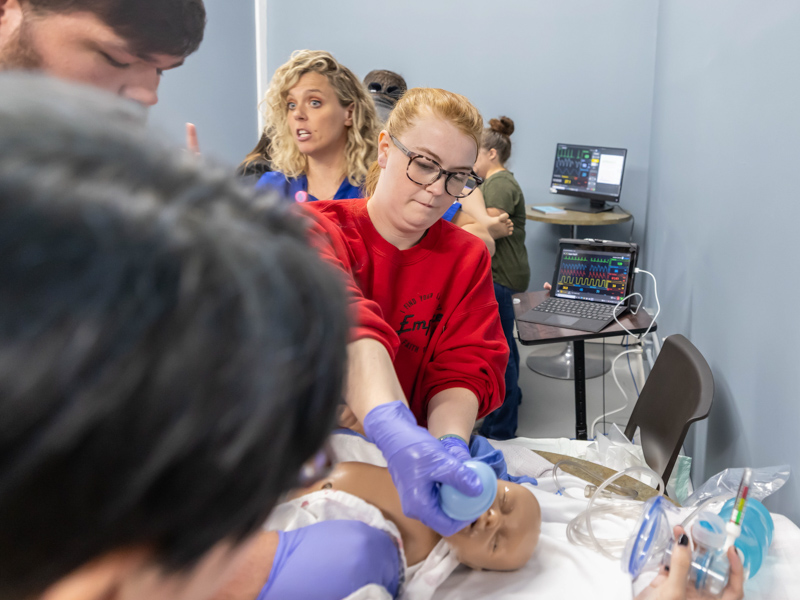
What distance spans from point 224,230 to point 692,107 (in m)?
2.74

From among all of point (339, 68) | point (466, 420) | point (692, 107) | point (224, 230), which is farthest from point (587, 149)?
point (224, 230)

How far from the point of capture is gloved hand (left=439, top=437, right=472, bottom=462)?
3.51 feet

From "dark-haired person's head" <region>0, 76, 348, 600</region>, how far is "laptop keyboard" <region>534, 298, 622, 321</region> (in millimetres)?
2229

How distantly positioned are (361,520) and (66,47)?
1.01 m

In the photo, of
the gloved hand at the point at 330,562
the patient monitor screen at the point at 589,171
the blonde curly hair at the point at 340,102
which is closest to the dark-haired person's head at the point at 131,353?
the gloved hand at the point at 330,562

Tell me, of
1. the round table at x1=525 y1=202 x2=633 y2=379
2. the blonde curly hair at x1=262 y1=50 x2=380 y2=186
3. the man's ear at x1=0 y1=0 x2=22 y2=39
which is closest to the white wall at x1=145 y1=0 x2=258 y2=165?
the blonde curly hair at x1=262 y1=50 x2=380 y2=186

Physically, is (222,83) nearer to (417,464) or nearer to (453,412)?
(453,412)

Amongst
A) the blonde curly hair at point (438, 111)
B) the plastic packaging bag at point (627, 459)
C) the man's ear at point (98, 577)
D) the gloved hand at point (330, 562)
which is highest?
the blonde curly hair at point (438, 111)

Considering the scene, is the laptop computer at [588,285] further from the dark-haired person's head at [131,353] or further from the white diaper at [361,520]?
the dark-haired person's head at [131,353]

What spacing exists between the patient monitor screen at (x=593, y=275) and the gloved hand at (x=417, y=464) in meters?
1.75

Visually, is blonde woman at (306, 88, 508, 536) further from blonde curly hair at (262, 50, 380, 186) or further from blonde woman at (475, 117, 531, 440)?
blonde woman at (475, 117, 531, 440)

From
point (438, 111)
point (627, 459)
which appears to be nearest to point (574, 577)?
point (627, 459)

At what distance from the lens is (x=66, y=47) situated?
790mm

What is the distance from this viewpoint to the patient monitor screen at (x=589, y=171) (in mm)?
3959
